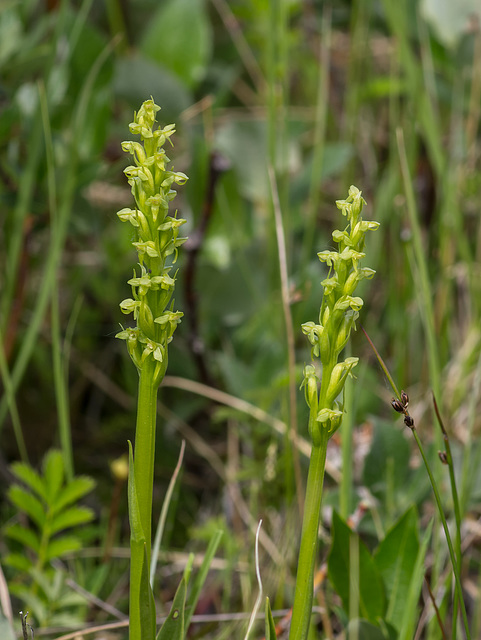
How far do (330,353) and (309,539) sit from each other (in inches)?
5.6

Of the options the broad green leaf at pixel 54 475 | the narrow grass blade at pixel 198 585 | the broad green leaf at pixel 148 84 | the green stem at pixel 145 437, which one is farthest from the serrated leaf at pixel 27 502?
the broad green leaf at pixel 148 84

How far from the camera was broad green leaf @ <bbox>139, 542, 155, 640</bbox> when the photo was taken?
589 millimetres

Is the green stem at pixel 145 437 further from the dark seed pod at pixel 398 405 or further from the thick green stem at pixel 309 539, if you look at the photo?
the dark seed pod at pixel 398 405

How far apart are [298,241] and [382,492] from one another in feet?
3.05

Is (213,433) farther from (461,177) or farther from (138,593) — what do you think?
(138,593)

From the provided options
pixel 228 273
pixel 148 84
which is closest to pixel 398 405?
pixel 228 273

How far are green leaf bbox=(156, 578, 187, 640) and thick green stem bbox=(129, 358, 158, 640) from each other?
0.06 metres

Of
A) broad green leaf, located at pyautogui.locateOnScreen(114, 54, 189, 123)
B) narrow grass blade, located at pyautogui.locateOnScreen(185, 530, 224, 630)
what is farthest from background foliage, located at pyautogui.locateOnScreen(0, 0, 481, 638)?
narrow grass blade, located at pyautogui.locateOnScreen(185, 530, 224, 630)

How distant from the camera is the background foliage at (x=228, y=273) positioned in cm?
121

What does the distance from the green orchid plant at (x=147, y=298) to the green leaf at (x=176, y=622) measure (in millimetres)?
59

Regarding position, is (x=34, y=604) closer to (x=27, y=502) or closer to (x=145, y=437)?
(x=27, y=502)

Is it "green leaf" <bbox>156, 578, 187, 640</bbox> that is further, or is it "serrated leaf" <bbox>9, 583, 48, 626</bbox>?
"serrated leaf" <bbox>9, 583, 48, 626</bbox>

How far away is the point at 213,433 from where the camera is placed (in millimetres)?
1703

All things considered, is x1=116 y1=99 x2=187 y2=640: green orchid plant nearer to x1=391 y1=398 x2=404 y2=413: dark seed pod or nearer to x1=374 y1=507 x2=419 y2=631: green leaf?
x1=391 y1=398 x2=404 y2=413: dark seed pod
